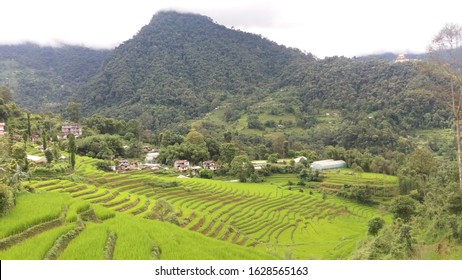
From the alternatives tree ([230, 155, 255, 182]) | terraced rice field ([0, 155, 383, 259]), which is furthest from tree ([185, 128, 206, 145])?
terraced rice field ([0, 155, 383, 259])

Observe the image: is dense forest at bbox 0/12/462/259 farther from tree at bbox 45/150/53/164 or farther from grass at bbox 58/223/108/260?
grass at bbox 58/223/108/260

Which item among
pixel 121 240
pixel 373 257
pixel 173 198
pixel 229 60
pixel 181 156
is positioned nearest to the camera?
pixel 121 240

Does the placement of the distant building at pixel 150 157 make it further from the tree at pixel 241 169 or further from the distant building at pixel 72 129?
the tree at pixel 241 169

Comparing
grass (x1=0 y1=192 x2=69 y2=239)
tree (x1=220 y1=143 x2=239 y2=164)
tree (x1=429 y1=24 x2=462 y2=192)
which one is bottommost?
tree (x1=220 y1=143 x2=239 y2=164)

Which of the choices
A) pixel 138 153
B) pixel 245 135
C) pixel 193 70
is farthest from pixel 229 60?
pixel 138 153

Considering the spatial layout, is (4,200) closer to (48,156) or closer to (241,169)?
(48,156)

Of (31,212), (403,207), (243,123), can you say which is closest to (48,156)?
(31,212)

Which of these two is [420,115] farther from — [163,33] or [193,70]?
[163,33]
